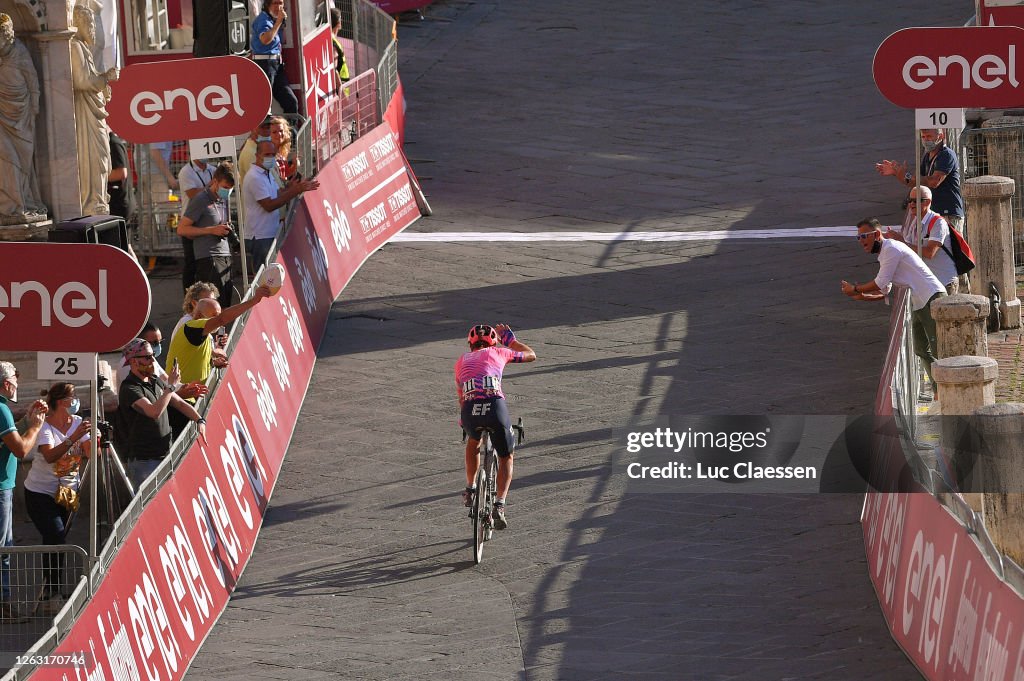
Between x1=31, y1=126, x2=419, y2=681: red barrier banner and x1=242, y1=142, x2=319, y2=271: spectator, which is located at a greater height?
x1=242, y1=142, x2=319, y2=271: spectator

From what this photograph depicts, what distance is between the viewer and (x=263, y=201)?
16.6m

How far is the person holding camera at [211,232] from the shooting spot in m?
15.4

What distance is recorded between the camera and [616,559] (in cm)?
Result: 1227

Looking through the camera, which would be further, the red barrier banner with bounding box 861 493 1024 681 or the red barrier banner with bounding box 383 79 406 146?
the red barrier banner with bounding box 383 79 406 146

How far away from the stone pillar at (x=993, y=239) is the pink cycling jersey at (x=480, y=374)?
591cm

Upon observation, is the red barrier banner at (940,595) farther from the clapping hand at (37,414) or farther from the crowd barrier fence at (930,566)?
the clapping hand at (37,414)

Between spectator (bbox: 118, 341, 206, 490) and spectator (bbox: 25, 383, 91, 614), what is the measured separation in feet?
1.19

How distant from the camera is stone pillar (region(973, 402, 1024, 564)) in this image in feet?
31.5

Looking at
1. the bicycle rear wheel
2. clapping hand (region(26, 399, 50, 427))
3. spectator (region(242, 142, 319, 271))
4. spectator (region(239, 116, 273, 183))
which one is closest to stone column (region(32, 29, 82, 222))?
spectator (region(242, 142, 319, 271))

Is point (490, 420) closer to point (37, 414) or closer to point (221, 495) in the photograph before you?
point (221, 495)

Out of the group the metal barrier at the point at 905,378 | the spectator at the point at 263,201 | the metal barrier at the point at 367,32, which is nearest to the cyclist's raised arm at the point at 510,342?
the metal barrier at the point at 905,378

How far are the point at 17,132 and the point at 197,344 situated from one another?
3631mm

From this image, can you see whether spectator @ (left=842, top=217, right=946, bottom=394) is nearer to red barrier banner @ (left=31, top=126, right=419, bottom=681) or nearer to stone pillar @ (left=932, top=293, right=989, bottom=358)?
stone pillar @ (left=932, top=293, right=989, bottom=358)

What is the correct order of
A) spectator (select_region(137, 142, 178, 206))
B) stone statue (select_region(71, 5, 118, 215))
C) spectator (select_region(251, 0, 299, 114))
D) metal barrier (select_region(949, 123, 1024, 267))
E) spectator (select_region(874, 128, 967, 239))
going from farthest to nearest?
spectator (select_region(251, 0, 299, 114)), spectator (select_region(137, 142, 178, 206)), metal barrier (select_region(949, 123, 1024, 267)), spectator (select_region(874, 128, 967, 239)), stone statue (select_region(71, 5, 118, 215))
